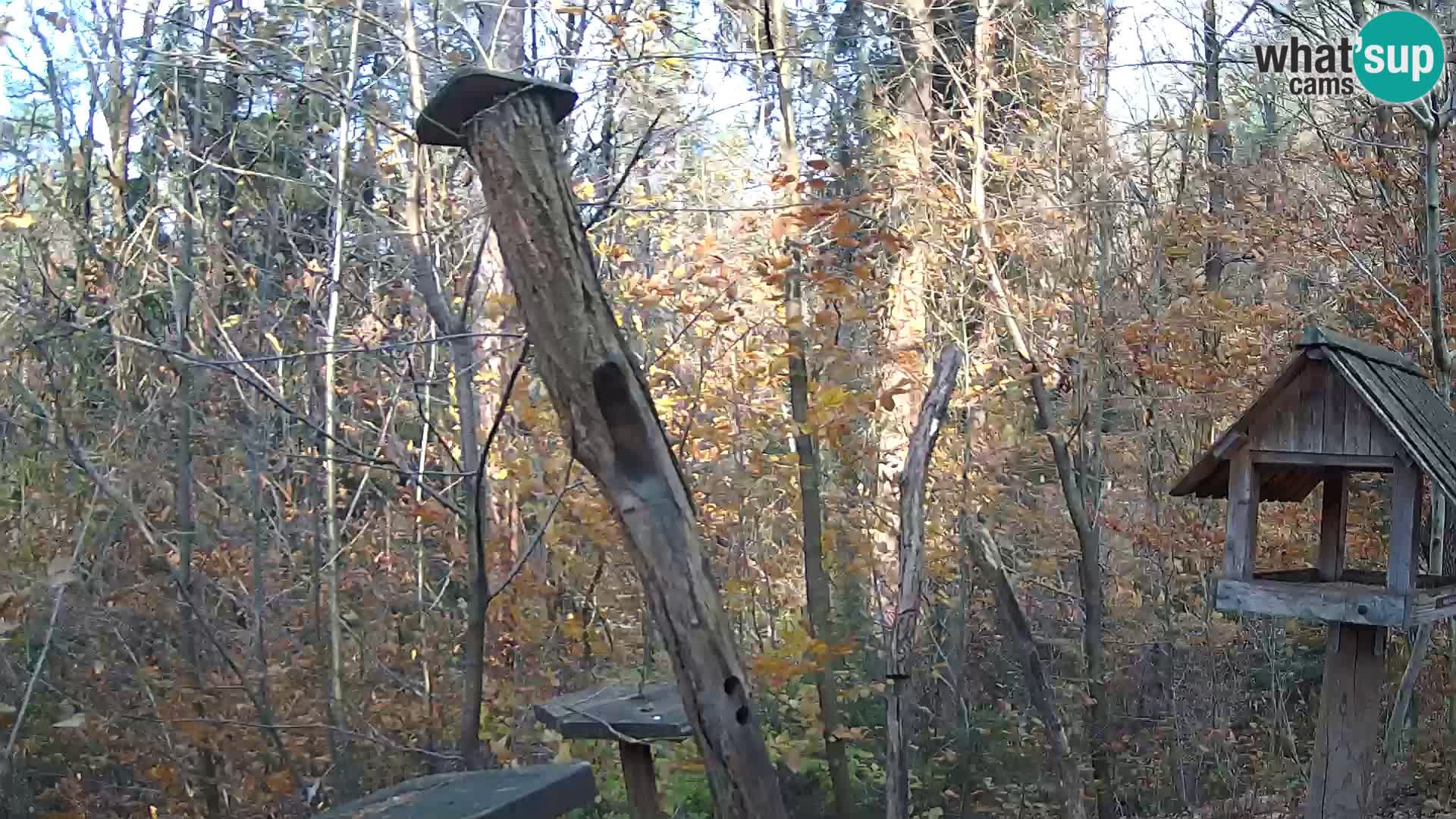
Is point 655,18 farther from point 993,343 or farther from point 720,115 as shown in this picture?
point 993,343

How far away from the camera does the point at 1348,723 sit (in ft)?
11.5

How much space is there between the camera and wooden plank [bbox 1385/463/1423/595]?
10.4ft

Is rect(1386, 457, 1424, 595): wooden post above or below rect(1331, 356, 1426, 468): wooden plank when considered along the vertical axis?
below

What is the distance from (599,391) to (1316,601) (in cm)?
209

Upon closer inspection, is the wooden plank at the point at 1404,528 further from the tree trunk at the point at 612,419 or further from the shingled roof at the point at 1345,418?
the tree trunk at the point at 612,419

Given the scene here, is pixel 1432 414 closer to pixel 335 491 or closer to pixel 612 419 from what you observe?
pixel 612 419

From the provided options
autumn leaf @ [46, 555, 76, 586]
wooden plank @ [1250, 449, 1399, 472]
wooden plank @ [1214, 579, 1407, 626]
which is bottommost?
autumn leaf @ [46, 555, 76, 586]

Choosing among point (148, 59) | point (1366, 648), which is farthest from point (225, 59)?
point (1366, 648)

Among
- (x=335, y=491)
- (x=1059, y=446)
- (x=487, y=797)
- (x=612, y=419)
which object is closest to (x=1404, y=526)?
(x=612, y=419)

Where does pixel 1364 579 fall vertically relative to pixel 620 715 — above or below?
above

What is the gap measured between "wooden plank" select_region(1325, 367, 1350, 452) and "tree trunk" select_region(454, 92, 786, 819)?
1.78m

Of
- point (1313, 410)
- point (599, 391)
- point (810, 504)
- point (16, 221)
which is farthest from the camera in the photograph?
point (810, 504)

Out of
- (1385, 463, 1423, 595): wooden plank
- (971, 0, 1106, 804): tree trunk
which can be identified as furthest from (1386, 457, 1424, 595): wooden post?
(971, 0, 1106, 804): tree trunk

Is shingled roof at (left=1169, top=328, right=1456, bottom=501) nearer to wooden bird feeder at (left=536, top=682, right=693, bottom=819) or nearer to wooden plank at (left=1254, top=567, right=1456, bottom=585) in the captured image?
wooden plank at (left=1254, top=567, right=1456, bottom=585)
